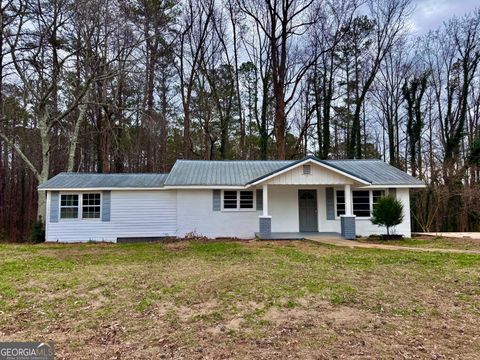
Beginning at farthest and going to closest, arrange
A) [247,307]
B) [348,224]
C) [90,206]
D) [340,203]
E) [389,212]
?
[340,203] → [90,206] → [348,224] → [389,212] → [247,307]

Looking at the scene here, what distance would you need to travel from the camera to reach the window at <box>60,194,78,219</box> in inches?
555

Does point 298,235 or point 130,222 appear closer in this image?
point 298,235

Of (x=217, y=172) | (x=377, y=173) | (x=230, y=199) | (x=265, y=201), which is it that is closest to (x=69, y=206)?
(x=217, y=172)

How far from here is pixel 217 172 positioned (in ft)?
51.7

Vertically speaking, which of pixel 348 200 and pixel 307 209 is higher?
pixel 348 200

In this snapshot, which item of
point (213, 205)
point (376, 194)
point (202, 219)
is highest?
point (376, 194)

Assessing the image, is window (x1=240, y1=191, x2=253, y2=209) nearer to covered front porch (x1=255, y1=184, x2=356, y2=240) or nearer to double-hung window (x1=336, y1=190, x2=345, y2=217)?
covered front porch (x1=255, y1=184, x2=356, y2=240)

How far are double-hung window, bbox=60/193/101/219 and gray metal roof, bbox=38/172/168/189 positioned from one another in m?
0.48

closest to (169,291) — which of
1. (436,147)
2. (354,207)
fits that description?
(354,207)

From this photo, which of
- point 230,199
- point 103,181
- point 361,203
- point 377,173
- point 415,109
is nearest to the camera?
point 230,199

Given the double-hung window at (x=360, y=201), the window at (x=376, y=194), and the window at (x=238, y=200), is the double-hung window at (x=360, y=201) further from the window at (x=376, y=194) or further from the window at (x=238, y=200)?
the window at (x=238, y=200)

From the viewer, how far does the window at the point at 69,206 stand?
1410 cm

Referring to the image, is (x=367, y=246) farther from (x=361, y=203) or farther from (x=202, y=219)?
(x=202, y=219)

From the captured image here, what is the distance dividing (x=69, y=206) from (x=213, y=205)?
253 inches
